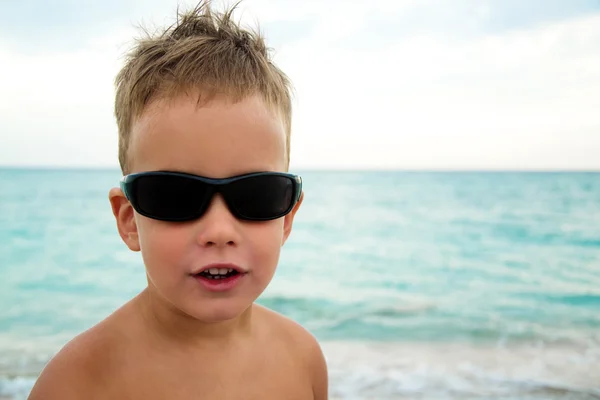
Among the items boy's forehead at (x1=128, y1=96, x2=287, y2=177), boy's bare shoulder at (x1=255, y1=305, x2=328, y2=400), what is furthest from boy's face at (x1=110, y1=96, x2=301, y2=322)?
boy's bare shoulder at (x1=255, y1=305, x2=328, y2=400)

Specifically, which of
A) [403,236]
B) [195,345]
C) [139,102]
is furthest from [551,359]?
[403,236]

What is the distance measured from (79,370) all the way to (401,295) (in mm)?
7283

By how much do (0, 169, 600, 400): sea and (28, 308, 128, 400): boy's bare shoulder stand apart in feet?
9.19

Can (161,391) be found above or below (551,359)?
above

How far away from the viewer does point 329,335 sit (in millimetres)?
6438

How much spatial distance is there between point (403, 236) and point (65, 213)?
35.9ft

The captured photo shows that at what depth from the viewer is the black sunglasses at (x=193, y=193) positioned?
1.55 metres

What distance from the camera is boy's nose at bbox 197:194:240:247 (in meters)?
1.55

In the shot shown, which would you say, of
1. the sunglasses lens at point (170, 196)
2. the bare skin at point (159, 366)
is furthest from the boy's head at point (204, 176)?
the bare skin at point (159, 366)

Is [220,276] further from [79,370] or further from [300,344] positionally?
[300,344]

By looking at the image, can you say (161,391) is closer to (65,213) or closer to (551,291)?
(551,291)

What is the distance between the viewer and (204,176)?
1.57m

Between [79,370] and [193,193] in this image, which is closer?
[193,193]

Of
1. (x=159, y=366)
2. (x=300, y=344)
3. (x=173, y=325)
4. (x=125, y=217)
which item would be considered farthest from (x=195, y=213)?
(x=300, y=344)
